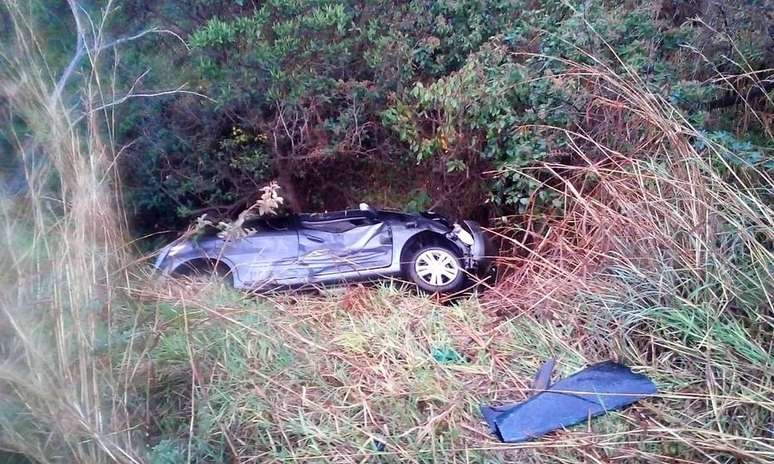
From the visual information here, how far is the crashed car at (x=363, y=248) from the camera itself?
689cm

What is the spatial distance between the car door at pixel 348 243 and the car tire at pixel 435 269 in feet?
0.97

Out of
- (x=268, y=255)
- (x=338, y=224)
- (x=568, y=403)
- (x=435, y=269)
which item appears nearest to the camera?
(x=568, y=403)

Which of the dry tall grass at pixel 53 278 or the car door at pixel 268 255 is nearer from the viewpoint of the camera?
the dry tall grass at pixel 53 278

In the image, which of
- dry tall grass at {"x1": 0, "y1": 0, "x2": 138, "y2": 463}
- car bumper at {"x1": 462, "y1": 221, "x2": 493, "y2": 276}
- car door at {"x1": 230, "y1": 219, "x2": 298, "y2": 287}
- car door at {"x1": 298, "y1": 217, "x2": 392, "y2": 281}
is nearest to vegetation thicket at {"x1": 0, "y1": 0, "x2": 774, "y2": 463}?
dry tall grass at {"x1": 0, "y1": 0, "x2": 138, "y2": 463}

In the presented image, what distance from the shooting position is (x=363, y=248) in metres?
7.43

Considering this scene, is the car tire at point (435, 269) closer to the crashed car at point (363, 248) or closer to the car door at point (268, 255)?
the crashed car at point (363, 248)

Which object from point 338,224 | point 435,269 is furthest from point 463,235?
point 338,224

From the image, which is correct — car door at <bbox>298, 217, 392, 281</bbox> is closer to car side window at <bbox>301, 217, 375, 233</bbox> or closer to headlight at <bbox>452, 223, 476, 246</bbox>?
car side window at <bbox>301, 217, 375, 233</bbox>

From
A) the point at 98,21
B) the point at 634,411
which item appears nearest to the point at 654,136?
the point at 634,411

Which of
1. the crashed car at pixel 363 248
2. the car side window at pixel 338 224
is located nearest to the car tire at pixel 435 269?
the crashed car at pixel 363 248

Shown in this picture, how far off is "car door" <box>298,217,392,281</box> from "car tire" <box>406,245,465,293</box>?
0.30 meters

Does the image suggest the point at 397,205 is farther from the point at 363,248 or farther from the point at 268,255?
the point at 268,255

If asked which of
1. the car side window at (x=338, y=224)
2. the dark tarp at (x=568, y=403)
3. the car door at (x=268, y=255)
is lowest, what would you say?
the dark tarp at (x=568, y=403)

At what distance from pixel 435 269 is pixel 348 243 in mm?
971
